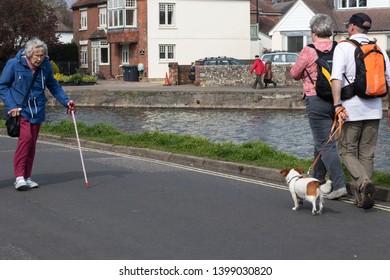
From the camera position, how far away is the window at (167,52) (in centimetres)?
6291

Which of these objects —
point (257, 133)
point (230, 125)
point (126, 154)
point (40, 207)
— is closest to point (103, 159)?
point (126, 154)

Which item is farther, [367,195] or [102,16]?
[102,16]

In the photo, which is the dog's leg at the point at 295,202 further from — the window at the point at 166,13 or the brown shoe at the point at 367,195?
the window at the point at 166,13

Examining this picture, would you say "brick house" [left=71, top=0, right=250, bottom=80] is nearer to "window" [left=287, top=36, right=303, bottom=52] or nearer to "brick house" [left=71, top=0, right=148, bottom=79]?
"brick house" [left=71, top=0, right=148, bottom=79]

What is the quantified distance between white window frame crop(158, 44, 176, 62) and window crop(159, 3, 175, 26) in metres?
1.68

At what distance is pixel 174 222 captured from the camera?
8734 mm

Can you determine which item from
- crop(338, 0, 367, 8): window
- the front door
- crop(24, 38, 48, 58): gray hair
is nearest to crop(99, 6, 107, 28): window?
the front door

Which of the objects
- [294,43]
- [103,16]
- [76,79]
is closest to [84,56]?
[103,16]

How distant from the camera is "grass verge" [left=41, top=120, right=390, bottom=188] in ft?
42.1

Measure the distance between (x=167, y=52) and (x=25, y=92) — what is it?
52513 mm

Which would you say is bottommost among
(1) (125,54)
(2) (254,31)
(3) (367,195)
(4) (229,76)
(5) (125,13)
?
(3) (367,195)

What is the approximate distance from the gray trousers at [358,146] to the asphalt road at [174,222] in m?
0.46

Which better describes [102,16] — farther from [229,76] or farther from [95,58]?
[229,76]

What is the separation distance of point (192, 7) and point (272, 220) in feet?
182
